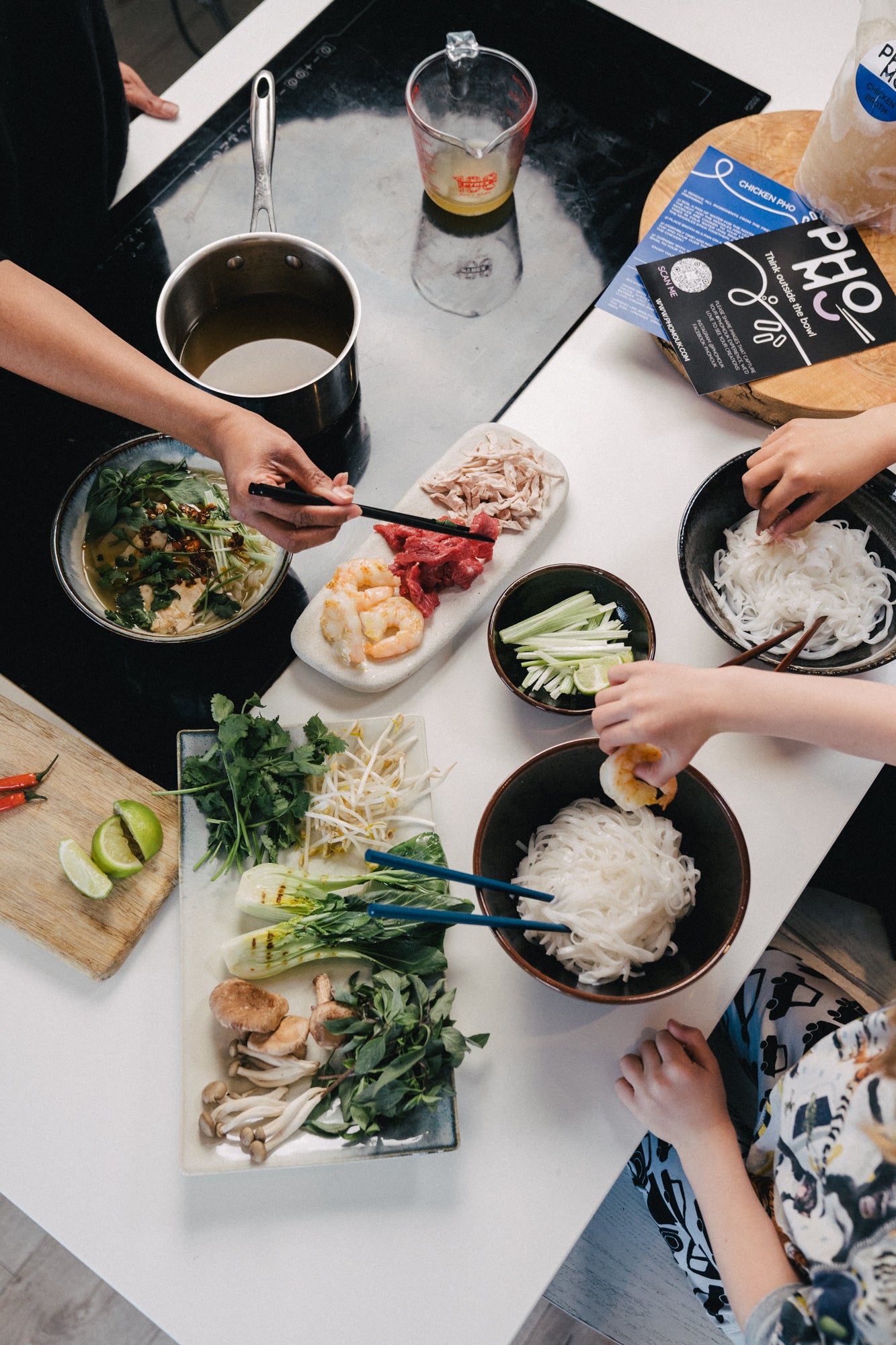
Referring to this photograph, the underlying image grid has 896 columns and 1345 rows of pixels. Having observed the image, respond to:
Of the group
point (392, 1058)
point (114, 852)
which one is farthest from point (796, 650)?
point (114, 852)

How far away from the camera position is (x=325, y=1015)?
1.22m

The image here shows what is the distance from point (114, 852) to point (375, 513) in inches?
23.9

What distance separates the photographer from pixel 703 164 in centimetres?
182

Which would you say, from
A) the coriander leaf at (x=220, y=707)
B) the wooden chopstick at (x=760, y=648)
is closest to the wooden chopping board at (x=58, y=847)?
the coriander leaf at (x=220, y=707)

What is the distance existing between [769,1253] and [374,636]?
978 mm

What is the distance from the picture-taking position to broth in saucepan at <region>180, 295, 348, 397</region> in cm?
159

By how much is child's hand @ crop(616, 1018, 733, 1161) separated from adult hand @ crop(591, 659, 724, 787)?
1.15 ft

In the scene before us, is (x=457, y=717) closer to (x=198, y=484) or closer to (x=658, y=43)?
(x=198, y=484)

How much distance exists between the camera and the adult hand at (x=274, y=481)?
1341mm

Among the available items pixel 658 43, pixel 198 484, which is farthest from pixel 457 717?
pixel 658 43

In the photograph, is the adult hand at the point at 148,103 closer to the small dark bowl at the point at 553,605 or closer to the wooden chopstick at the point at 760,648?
the small dark bowl at the point at 553,605

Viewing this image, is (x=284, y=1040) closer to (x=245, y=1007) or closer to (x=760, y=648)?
(x=245, y=1007)

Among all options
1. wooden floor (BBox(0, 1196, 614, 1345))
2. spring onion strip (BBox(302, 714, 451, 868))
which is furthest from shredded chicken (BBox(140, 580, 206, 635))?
wooden floor (BBox(0, 1196, 614, 1345))

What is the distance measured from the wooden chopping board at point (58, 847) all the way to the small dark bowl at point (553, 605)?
54 centimetres
